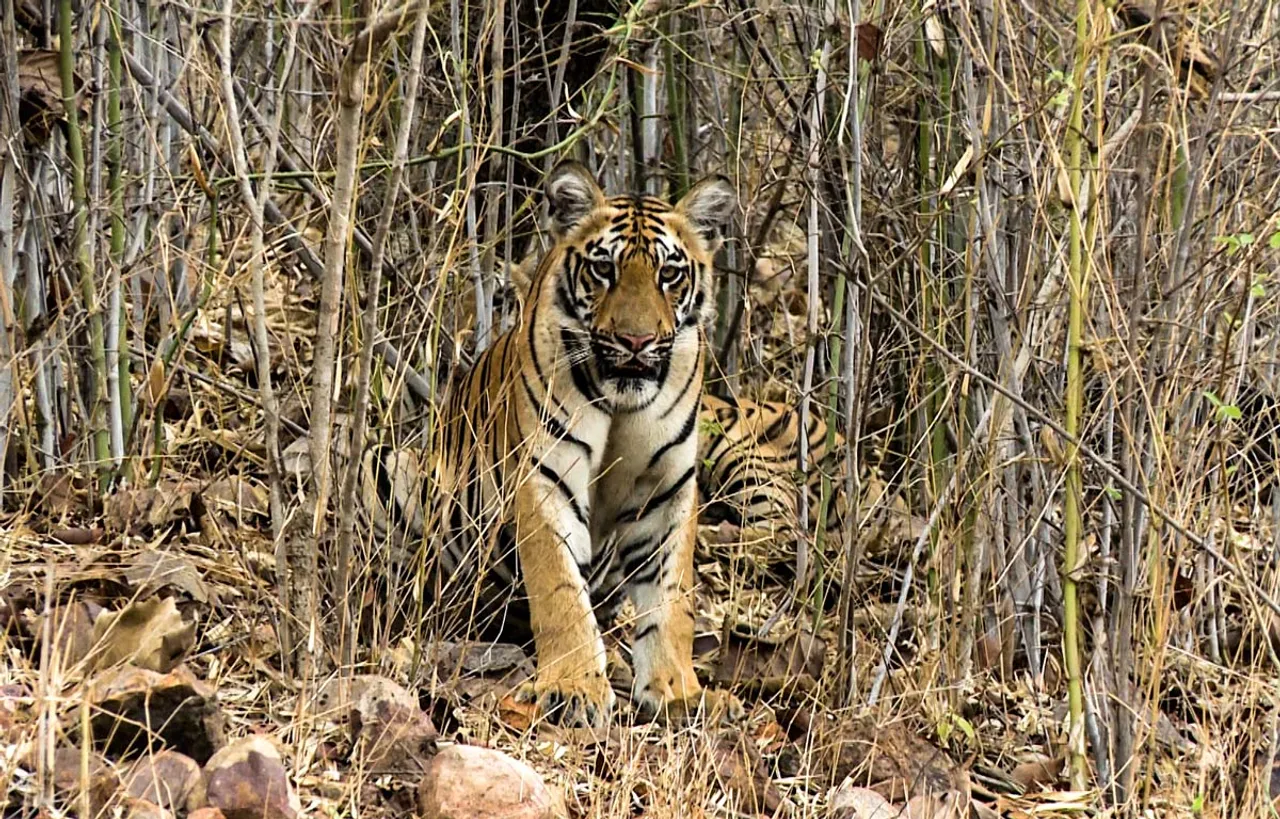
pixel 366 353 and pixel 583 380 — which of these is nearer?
pixel 366 353

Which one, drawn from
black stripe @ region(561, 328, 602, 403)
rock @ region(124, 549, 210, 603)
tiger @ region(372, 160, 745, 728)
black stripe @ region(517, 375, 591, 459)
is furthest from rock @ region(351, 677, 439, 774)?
black stripe @ region(561, 328, 602, 403)

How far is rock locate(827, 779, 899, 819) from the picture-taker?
13.4 feet

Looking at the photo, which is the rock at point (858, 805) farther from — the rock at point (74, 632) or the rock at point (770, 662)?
the rock at point (74, 632)

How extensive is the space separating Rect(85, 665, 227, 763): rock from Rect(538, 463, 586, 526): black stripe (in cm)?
145

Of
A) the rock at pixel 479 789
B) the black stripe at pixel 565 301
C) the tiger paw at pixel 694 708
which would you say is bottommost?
the tiger paw at pixel 694 708

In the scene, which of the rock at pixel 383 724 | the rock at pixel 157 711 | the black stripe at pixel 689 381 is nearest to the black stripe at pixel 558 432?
the black stripe at pixel 689 381

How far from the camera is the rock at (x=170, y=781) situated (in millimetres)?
3463

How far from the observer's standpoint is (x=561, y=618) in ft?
15.9

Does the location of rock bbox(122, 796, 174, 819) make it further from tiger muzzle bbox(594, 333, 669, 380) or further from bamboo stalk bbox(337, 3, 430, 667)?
tiger muzzle bbox(594, 333, 669, 380)

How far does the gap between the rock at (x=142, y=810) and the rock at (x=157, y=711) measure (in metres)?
0.16

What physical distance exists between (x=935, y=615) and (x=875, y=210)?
1139 millimetres

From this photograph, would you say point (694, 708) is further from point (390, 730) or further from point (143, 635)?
point (143, 635)

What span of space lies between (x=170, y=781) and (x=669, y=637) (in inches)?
70.1

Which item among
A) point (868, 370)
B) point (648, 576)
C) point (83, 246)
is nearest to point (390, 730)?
point (648, 576)
